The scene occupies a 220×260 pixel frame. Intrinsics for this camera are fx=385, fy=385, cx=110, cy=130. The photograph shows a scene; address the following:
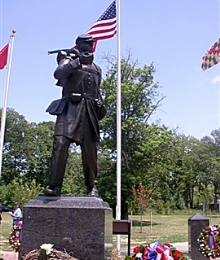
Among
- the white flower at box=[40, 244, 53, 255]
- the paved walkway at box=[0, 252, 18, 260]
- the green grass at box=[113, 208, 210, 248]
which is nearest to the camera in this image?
the white flower at box=[40, 244, 53, 255]

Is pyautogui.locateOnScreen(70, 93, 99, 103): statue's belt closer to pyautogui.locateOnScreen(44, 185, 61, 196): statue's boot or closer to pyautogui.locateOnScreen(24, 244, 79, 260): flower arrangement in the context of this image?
pyautogui.locateOnScreen(44, 185, 61, 196): statue's boot

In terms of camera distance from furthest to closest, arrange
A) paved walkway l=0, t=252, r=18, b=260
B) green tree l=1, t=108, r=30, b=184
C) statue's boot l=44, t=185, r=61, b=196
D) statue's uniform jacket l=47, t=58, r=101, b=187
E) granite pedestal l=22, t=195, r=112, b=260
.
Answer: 1. green tree l=1, t=108, r=30, b=184
2. paved walkway l=0, t=252, r=18, b=260
3. statue's uniform jacket l=47, t=58, r=101, b=187
4. statue's boot l=44, t=185, r=61, b=196
5. granite pedestal l=22, t=195, r=112, b=260

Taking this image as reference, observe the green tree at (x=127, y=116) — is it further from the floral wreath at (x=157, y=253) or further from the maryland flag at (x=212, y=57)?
the floral wreath at (x=157, y=253)

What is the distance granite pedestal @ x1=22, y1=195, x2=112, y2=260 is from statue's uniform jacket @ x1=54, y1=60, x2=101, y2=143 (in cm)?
96

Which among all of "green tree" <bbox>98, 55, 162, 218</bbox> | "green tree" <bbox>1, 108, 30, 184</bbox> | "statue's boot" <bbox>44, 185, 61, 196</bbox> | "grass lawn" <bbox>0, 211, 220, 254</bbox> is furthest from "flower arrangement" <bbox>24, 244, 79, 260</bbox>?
"green tree" <bbox>1, 108, 30, 184</bbox>

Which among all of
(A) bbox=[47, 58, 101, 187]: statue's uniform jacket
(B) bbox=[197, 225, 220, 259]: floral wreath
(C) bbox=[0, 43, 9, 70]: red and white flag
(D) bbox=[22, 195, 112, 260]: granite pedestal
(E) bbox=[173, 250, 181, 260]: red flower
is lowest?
(B) bbox=[197, 225, 220, 259]: floral wreath

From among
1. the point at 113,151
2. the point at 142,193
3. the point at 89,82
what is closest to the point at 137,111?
the point at 113,151

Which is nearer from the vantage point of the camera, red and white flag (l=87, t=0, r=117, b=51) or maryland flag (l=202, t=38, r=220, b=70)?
red and white flag (l=87, t=0, r=117, b=51)

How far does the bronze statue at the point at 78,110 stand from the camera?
4.87m

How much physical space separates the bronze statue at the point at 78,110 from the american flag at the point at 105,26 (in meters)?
7.15

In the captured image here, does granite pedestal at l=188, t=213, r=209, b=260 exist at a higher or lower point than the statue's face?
lower

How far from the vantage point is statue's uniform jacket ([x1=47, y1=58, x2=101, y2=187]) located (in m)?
4.85

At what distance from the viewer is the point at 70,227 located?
4.35 metres

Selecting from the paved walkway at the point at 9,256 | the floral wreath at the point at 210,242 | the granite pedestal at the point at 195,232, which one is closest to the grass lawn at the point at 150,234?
the paved walkway at the point at 9,256
